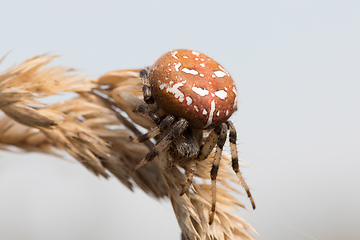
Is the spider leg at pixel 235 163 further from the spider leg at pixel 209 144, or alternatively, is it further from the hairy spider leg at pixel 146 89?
the hairy spider leg at pixel 146 89

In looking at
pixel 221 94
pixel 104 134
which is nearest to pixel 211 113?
pixel 221 94

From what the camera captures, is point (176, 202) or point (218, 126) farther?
point (218, 126)

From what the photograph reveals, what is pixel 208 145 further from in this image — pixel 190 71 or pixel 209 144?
pixel 190 71

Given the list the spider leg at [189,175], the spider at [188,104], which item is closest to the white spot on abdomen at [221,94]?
the spider at [188,104]

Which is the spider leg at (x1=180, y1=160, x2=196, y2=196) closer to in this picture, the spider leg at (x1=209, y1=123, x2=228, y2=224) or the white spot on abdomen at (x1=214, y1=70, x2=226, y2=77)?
the spider leg at (x1=209, y1=123, x2=228, y2=224)

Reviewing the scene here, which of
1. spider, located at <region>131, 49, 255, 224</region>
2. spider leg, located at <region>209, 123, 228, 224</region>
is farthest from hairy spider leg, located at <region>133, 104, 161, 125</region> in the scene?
spider leg, located at <region>209, 123, 228, 224</region>

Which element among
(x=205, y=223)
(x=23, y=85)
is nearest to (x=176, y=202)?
(x=205, y=223)

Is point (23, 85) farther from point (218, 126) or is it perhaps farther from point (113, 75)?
point (218, 126)
